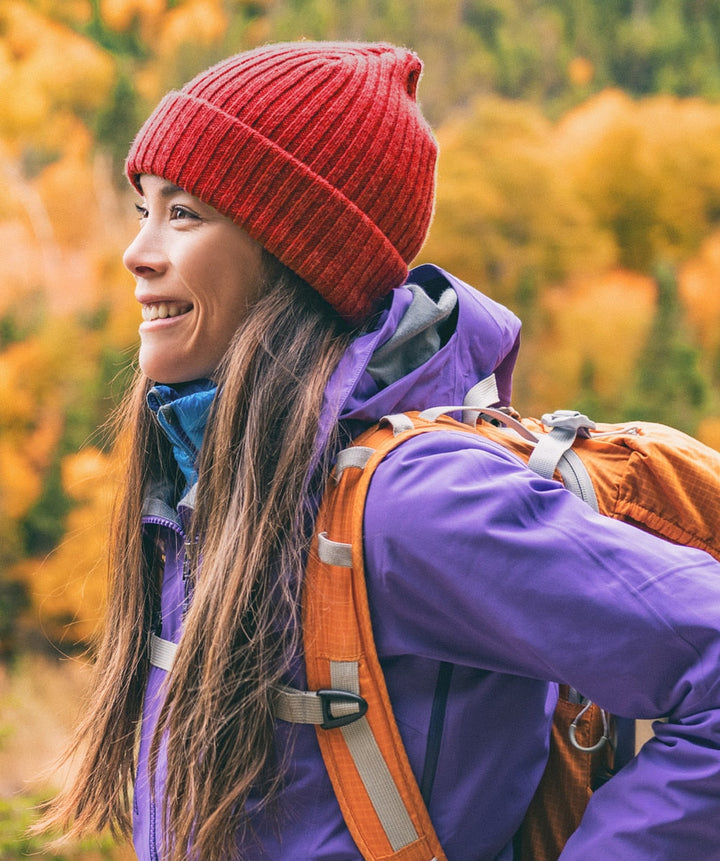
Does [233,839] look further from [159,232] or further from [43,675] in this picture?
[43,675]

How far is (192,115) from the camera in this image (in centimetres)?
107

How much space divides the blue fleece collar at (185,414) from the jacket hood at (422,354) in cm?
18

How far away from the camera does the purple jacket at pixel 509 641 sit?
78 cm

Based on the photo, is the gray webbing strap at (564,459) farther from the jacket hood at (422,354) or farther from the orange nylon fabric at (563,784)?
the orange nylon fabric at (563,784)

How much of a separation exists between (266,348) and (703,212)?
26.0 ft

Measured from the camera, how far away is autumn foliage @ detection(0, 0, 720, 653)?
748 centimetres

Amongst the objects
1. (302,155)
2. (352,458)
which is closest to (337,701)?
(352,458)

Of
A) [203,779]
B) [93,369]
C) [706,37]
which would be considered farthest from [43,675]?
[706,37]

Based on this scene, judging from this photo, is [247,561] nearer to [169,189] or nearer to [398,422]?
[398,422]

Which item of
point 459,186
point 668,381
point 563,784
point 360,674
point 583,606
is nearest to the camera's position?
point 583,606

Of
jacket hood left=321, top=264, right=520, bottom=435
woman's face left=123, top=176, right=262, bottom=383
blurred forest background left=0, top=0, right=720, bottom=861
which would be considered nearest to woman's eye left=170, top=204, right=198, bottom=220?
woman's face left=123, top=176, right=262, bottom=383

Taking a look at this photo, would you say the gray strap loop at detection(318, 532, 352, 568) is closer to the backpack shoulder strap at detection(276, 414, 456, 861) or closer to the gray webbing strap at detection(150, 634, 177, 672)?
the backpack shoulder strap at detection(276, 414, 456, 861)

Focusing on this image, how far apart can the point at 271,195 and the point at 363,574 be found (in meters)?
0.47

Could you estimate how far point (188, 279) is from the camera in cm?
105
